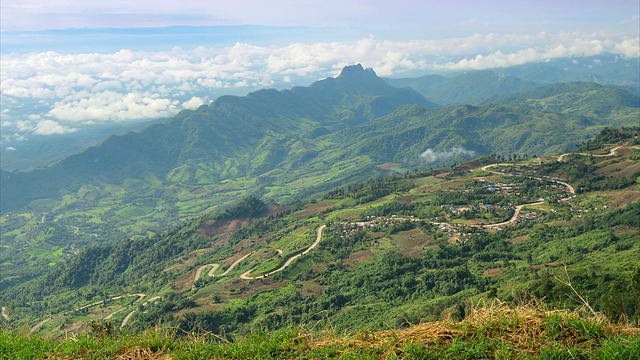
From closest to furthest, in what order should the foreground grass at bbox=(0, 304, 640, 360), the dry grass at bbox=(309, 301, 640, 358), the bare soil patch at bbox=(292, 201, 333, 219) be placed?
the foreground grass at bbox=(0, 304, 640, 360) < the dry grass at bbox=(309, 301, 640, 358) < the bare soil patch at bbox=(292, 201, 333, 219)

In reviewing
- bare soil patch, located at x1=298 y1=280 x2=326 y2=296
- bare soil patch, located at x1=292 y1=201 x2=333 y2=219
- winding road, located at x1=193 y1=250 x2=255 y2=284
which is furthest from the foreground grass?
bare soil patch, located at x1=292 y1=201 x2=333 y2=219

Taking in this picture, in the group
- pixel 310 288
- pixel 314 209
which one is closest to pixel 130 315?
pixel 310 288

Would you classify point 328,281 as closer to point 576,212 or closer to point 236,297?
point 236,297

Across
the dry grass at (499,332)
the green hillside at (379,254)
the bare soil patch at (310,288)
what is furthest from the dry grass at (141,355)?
the bare soil patch at (310,288)

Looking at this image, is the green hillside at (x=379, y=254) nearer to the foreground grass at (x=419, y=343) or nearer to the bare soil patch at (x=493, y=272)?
the bare soil patch at (x=493, y=272)

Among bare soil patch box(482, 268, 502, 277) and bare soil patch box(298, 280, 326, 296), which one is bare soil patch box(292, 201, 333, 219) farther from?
bare soil patch box(482, 268, 502, 277)

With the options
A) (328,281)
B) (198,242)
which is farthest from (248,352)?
(198,242)

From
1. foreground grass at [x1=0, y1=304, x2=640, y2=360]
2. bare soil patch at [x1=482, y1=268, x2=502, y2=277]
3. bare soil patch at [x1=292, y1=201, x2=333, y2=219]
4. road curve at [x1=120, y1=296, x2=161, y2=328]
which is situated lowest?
road curve at [x1=120, y1=296, x2=161, y2=328]
